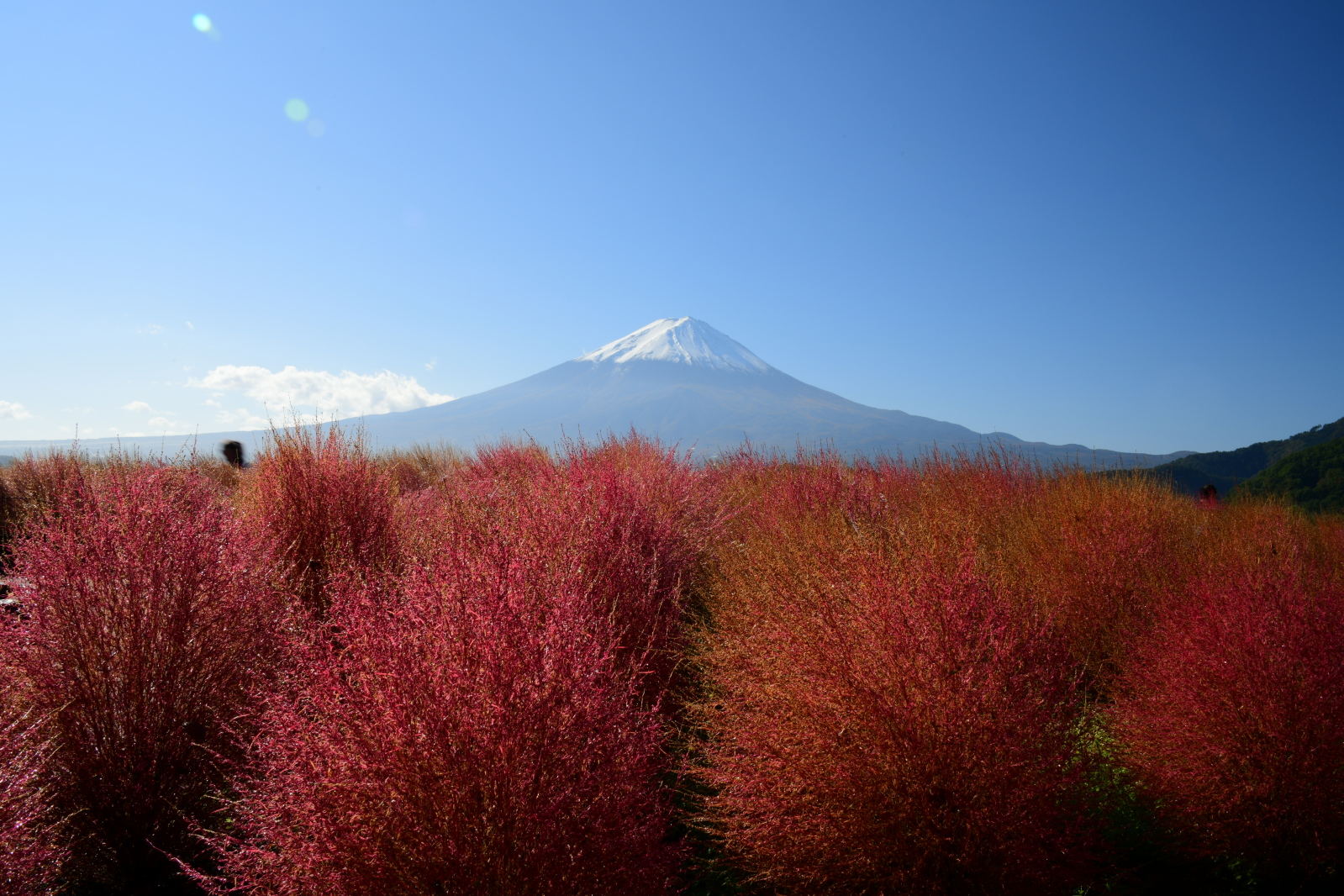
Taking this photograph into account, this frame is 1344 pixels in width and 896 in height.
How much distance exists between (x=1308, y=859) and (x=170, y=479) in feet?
26.6

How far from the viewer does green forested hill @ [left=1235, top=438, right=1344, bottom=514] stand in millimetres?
14789

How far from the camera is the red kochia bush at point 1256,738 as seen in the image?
9.07 ft

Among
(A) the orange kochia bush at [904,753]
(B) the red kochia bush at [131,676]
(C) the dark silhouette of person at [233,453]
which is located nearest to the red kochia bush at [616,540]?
(A) the orange kochia bush at [904,753]

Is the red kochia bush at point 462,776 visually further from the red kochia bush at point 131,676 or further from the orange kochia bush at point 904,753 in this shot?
the red kochia bush at point 131,676

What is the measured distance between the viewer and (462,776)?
1704 millimetres

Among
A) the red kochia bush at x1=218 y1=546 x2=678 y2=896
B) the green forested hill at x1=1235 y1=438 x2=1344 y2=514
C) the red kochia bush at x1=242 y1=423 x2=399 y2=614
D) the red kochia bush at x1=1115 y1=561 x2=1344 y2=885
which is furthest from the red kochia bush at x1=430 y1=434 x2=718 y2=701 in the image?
the green forested hill at x1=1235 y1=438 x2=1344 y2=514

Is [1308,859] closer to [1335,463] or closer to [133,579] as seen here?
[133,579]

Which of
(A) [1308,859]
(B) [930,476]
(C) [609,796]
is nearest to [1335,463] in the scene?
(B) [930,476]

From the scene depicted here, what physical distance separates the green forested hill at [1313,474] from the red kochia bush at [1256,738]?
1533 centimetres

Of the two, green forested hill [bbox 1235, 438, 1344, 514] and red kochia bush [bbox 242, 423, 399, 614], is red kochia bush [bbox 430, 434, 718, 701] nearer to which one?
red kochia bush [bbox 242, 423, 399, 614]

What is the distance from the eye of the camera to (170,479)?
508 cm

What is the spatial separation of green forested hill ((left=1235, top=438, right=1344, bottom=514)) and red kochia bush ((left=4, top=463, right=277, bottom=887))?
19.8 meters

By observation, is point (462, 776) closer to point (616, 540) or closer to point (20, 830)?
point (20, 830)

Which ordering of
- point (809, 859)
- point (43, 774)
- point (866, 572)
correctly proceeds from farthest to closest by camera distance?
point (866, 572)
point (43, 774)
point (809, 859)
